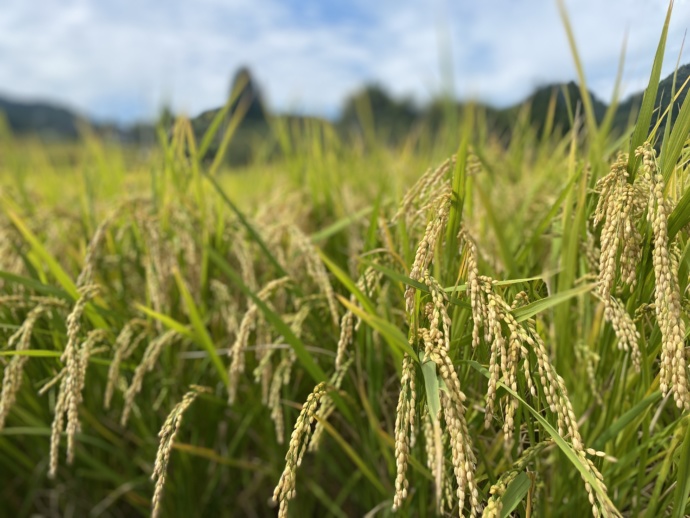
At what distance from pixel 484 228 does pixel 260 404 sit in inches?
33.3

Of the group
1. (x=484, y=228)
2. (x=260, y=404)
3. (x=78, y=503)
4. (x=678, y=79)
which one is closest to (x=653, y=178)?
(x=678, y=79)

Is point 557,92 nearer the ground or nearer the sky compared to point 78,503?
nearer the sky

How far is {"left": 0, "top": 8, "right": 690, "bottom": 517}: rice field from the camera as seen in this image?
83cm

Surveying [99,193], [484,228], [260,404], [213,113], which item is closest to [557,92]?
[484,228]

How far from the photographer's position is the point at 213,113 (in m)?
1.84

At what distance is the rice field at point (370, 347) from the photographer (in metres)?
0.83

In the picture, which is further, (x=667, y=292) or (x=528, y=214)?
(x=528, y=214)

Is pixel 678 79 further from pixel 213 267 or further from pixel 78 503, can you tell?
pixel 78 503

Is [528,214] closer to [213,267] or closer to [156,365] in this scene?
[213,267]

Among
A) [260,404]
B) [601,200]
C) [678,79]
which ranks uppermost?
[678,79]

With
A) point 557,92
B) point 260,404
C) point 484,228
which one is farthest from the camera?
point 557,92

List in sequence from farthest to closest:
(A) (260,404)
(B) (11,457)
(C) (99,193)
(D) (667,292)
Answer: (C) (99,193), (B) (11,457), (A) (260,404), (D) (667,292)

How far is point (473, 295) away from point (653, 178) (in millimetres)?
325

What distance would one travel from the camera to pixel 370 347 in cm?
123
